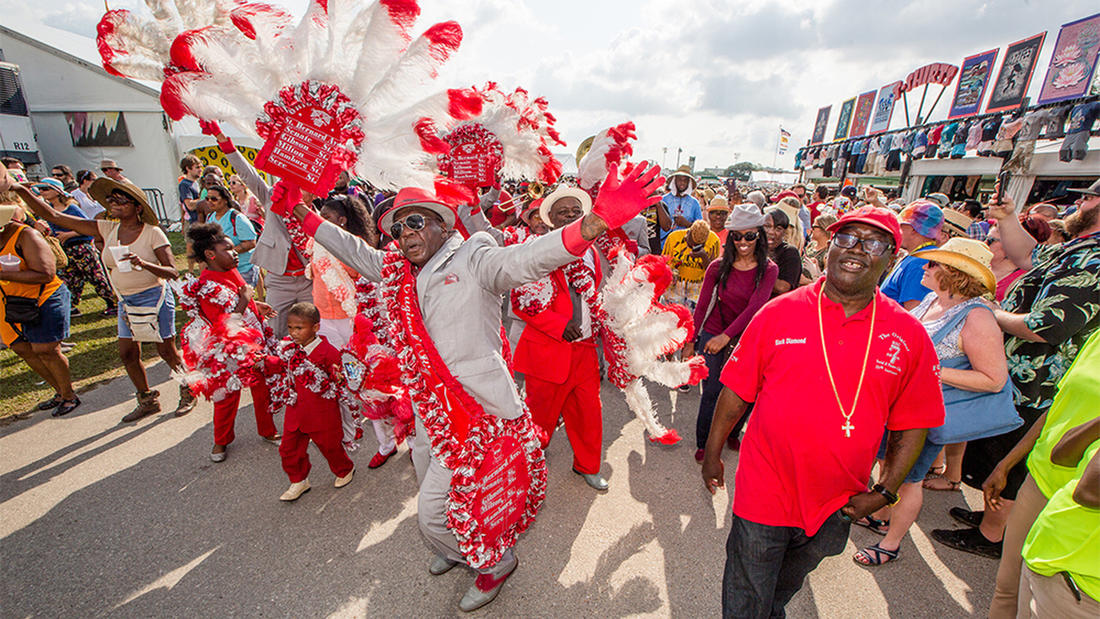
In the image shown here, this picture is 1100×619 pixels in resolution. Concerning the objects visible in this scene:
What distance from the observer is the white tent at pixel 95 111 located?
15039 millimetres

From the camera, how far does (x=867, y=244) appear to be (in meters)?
1.77

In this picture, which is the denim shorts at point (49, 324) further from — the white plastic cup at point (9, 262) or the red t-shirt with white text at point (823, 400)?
the red t-shirt with white text at point (823, 400)

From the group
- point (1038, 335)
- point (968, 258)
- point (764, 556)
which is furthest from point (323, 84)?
point (1038, 335)

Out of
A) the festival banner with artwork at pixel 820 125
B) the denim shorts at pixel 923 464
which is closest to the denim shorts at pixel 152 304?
the denim shorts at pixel 923 464

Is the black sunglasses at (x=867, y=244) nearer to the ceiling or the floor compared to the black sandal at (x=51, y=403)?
nearer to the ceiling

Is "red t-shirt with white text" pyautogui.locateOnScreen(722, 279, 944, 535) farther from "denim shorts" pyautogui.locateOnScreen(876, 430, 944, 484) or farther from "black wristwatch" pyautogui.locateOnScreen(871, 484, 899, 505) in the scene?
"denim shorts" pyautogui.locateOnScreen(876, 430, 944, 484)

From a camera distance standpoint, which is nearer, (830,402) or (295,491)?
(830,402)

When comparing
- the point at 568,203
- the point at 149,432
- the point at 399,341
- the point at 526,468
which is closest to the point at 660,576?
the point at 526,468

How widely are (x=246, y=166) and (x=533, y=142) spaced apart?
235 centimetres

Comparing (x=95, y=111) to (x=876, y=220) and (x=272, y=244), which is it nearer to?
(x=272, y=244)

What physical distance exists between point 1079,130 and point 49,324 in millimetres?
20230

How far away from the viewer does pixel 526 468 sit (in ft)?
8.41

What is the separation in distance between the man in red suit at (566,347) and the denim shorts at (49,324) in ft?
14.3

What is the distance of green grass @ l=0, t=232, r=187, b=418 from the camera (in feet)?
15.2
